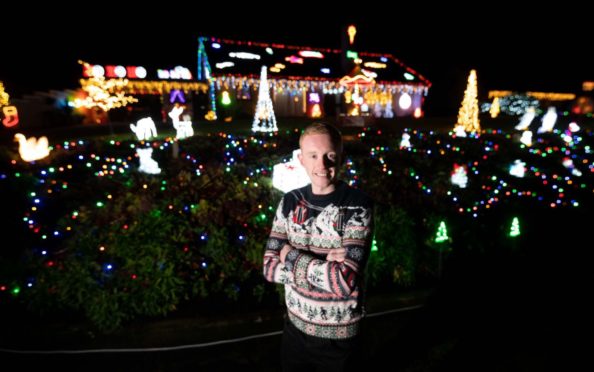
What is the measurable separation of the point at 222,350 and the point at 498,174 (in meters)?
5.88

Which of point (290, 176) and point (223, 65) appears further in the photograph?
point (223, 65)

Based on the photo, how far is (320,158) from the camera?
1841 mm

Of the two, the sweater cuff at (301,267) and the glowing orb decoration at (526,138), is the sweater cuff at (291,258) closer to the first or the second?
the sweater cuff at (301,267)

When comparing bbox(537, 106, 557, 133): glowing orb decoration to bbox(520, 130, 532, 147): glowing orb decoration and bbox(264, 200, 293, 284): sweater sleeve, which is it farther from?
bbox(264, 200, 293, 284): sweater sleeve

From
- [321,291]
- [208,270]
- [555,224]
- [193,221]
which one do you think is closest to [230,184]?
[193,221]

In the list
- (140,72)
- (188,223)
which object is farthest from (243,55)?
(188,223)

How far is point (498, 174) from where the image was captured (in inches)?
265

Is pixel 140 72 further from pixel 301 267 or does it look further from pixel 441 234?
pixel 301 267

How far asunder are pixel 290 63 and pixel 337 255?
78.6 ft

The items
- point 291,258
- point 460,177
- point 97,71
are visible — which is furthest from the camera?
point 97,71

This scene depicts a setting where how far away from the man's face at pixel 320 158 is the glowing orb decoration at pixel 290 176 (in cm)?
250

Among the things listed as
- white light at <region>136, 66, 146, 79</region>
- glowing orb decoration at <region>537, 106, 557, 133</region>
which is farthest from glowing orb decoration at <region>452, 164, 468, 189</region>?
white light at <region>136, 66, 146, 79</region>

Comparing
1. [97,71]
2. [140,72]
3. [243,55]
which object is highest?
[243,55]

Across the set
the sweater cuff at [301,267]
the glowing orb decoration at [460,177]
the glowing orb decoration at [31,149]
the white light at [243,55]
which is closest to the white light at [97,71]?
the white light at [243,55]
